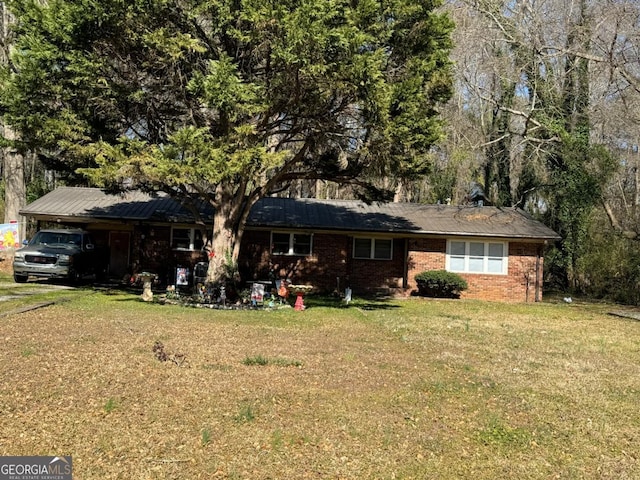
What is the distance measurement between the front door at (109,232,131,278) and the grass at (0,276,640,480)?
41.3 feet

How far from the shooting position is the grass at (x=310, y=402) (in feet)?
14.4

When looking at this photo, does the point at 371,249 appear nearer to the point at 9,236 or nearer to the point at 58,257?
the point at 58,257

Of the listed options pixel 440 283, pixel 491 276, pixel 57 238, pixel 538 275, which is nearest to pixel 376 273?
pixel 440 283

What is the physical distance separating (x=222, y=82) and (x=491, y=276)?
14.6 m

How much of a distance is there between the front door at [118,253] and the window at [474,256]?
13.4m

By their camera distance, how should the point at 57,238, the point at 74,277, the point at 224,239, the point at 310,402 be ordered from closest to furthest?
the point at 310,402 < the point at 224,239 < the point at 74,277 < the point at 57,238

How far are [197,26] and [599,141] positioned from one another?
71.8 ft

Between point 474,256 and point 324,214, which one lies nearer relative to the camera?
point 474,256

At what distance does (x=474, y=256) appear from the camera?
22.2m

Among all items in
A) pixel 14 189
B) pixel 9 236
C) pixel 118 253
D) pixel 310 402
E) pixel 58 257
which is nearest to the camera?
pixel 310 402

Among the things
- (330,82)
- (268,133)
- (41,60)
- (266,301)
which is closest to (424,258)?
(266,301)

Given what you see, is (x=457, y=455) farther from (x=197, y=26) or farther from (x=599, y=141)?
(x=599, y=141)

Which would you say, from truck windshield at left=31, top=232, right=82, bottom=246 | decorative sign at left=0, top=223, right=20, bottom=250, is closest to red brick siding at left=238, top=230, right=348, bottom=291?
truck windshield at left=31, top=232, right=82, bottom=246

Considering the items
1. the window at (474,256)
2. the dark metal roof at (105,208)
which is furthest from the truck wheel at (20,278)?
the window at (474,256)
